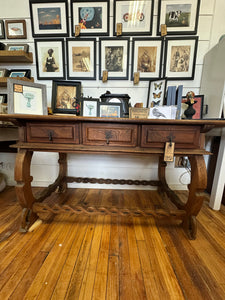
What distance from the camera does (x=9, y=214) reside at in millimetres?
1183

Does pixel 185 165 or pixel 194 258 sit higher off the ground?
pixel 185 165

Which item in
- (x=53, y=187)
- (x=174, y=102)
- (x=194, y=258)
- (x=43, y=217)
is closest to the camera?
(x=194, y=258)

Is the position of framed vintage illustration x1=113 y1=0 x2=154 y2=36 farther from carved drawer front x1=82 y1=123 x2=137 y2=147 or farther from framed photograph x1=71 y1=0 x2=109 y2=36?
carved drawer front x1=82 y1=123 x2=137 y2=147

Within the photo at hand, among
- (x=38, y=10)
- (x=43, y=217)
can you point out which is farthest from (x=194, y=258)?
(x=38, y=10)

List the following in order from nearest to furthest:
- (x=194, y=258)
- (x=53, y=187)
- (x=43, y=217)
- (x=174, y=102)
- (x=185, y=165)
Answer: (x=194, y=258), (x=174, y=102), (x=43, y=217), (x=53, y=187), (x=185, y=165)

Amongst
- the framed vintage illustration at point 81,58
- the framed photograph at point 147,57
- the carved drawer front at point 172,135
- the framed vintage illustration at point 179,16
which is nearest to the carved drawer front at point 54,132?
the carved drawer front at point 172,135

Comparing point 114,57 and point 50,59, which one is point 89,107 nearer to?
point 114,57

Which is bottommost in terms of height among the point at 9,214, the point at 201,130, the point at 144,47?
the point at 9,214

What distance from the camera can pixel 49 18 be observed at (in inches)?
54.1

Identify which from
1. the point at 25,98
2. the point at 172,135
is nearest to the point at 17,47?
the point at 25,98

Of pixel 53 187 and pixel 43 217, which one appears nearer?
pixel 43 217

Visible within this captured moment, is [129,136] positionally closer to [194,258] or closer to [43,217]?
[194,258]

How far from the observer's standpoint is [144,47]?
1373 mm

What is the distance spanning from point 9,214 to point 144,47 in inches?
83.5
